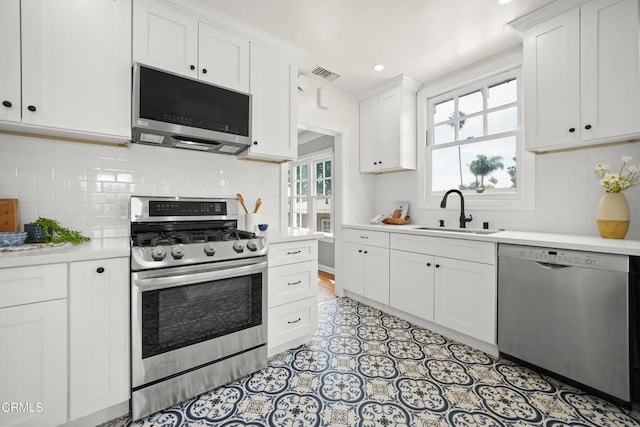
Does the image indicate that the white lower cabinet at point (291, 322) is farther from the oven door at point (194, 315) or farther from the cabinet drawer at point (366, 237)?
the cabinet drawer at point (366, 237)

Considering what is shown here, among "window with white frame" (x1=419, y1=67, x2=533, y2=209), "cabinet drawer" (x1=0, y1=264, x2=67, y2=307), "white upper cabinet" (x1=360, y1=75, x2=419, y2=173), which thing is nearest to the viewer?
"cabinet drawer" (x1=0, y1=264, x2=67, y2=307)

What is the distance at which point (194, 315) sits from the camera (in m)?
1.68

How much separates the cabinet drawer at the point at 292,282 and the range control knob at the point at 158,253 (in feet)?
2.51

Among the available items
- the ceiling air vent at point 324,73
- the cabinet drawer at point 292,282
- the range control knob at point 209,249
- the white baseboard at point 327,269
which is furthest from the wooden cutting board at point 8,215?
the white baseboard at point 327,269

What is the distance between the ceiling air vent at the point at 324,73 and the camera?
3033 millimetres

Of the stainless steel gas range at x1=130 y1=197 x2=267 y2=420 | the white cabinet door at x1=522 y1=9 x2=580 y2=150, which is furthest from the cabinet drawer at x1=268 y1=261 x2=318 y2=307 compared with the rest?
the white cabinet door at x1=522 y1=9 x2=580 y2=150

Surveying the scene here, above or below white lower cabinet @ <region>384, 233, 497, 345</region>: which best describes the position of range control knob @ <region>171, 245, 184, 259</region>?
above

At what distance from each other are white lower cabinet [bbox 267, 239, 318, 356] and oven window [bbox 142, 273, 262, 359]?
173 millimetres

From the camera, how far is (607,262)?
5.24 ft

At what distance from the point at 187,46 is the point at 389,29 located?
5.33ft

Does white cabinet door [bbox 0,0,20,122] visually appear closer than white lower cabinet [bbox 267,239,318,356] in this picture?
Yes

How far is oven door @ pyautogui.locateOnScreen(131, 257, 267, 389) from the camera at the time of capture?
1.52 meters

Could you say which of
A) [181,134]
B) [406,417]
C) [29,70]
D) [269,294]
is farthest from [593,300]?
[29,70]

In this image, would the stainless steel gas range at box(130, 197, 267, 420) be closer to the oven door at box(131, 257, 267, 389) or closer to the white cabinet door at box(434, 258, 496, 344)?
the oven door at box(131, 257, 267, 389)
